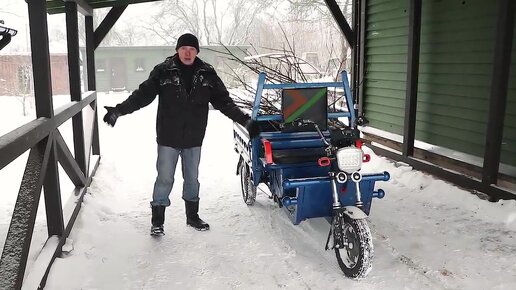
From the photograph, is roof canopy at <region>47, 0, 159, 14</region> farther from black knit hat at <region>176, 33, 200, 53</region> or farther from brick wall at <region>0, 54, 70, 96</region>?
black knit hat at <region>176, 33, 200, 53</region>

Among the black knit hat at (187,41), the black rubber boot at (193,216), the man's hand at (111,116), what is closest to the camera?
the man's hand at (111,116)

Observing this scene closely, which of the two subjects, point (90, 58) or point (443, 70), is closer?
point (443, 70)

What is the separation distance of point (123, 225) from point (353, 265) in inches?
91.3

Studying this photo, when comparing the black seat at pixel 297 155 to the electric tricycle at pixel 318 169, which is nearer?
the electric tricycle at pixel 318 169

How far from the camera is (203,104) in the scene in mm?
4066

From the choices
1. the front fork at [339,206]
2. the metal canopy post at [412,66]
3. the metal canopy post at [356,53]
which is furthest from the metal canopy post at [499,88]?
the metal canopy post at [356,53]

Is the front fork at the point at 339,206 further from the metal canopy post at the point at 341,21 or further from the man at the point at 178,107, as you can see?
the metal canopy post at the point at 341,21

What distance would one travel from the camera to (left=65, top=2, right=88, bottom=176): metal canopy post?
526cm

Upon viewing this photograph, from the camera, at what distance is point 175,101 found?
393 cm

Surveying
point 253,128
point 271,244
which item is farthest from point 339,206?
point 253,128

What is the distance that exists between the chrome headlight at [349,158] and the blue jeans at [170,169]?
1.47 m

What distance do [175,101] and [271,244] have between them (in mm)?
1491

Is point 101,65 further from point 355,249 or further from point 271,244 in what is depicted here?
point 355,249

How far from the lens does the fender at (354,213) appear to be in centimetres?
314
